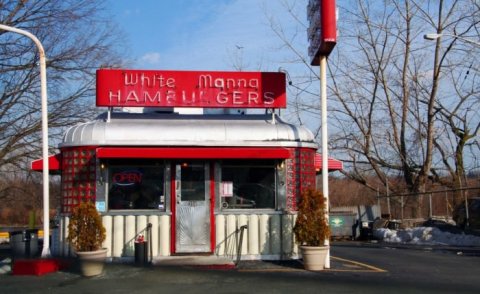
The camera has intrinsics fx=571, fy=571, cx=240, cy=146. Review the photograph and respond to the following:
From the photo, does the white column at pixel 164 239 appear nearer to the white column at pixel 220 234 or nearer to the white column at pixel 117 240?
the white column at pixel 117 240

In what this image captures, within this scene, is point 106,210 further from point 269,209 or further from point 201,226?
point 269,209

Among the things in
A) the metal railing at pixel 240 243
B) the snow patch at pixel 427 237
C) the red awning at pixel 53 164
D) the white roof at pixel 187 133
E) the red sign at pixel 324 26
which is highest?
the red sign at pixel 324 26

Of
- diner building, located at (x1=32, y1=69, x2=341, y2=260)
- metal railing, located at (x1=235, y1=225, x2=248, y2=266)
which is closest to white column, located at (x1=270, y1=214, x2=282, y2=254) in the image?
diner building, located at (x1=32, y1=69, x2=341, y2=260)

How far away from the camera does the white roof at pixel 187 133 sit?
1225 centimetres

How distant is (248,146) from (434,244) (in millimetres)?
12575

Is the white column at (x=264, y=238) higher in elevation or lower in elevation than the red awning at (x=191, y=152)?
lower

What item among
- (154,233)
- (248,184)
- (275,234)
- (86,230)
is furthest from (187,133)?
(86,230)

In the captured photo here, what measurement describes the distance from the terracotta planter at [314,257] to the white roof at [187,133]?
96.7 inches

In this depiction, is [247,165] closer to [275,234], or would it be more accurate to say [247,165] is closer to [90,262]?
[275,234]

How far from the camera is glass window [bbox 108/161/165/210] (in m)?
12.4

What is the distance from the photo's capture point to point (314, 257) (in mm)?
11266

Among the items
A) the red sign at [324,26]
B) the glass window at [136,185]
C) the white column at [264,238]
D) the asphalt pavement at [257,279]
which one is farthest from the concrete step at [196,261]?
the red sign at [324,26]

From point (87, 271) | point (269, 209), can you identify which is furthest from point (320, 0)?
point (87, 271)

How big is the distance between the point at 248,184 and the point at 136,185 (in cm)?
246
